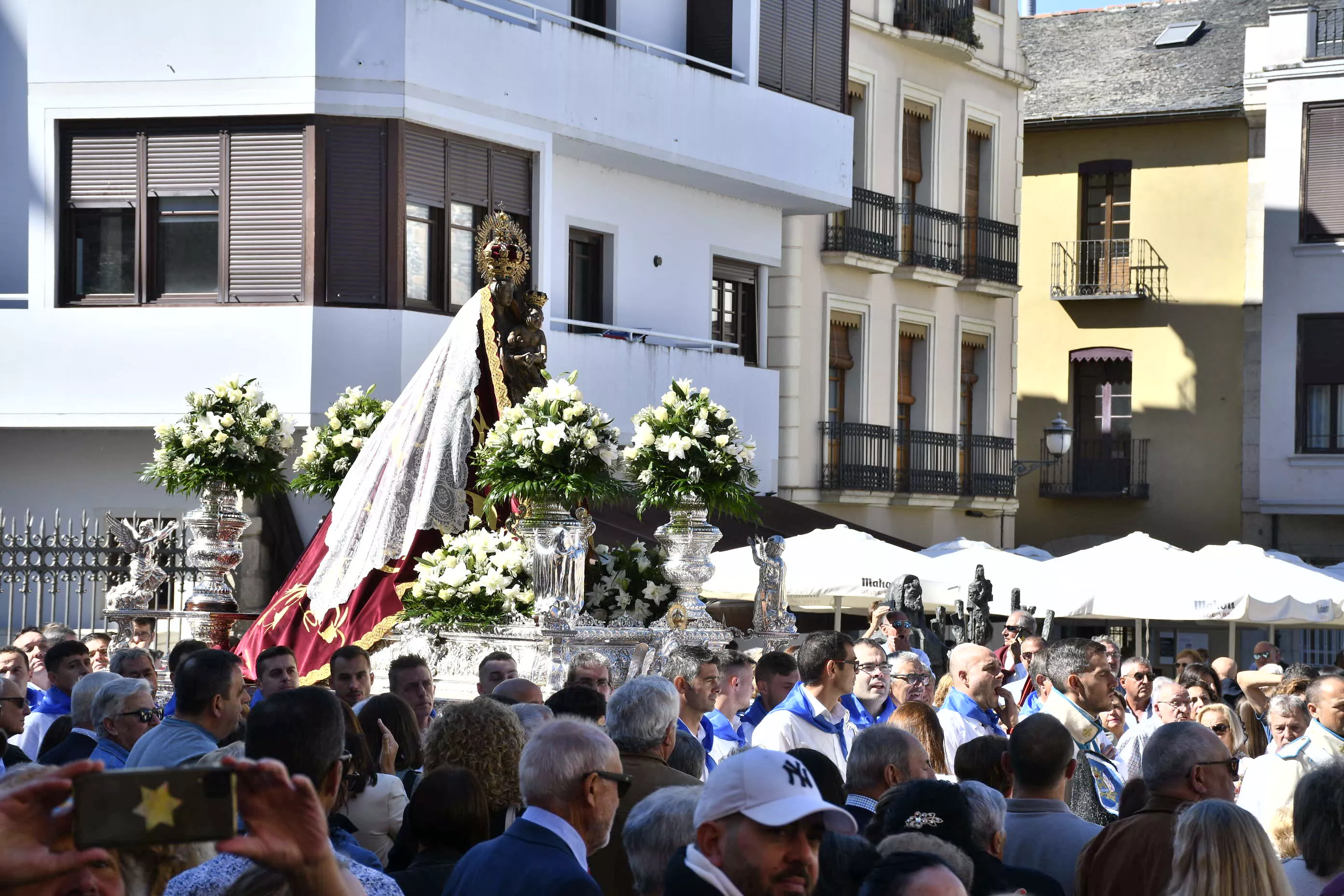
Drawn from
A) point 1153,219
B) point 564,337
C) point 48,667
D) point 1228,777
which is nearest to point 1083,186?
point 1153,219

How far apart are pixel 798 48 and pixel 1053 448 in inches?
292

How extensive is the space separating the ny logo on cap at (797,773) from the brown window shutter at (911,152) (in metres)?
24.6

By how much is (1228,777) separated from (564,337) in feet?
46.0

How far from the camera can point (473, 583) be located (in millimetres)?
10664

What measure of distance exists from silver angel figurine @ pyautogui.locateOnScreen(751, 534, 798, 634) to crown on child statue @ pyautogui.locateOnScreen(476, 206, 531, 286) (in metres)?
2.11

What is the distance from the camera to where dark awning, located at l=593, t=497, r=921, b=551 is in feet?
54.3

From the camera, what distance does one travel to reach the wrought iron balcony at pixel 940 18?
27.7 m

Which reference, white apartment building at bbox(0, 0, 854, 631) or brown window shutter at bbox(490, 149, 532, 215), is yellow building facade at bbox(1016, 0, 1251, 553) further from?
white apartment building at bbox(0, 0, 854, 631)

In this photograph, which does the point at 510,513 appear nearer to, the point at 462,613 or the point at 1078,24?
the point at 462,613

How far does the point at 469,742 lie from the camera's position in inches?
236

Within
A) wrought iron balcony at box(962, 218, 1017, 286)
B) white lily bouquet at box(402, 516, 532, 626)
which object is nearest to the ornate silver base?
white lily bouquet at box(402, 516, 532, 626)

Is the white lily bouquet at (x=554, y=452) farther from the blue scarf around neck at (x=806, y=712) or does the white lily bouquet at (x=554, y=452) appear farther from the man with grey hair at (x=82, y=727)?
the man with grey hair at (x=82, y=727)

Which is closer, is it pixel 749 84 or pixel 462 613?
pixel 462 613

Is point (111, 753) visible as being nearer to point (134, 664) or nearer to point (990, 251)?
point (134, 664)
